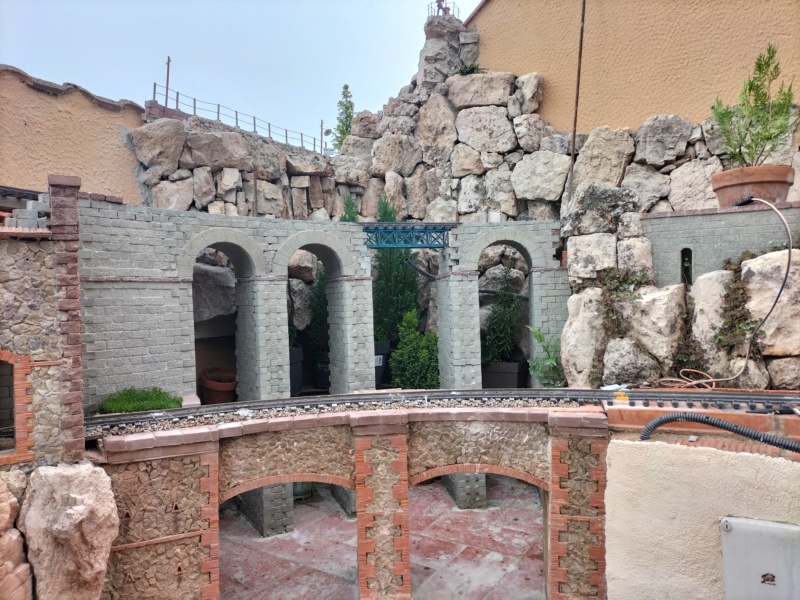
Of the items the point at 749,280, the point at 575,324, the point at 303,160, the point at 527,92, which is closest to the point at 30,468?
the point at 575,324

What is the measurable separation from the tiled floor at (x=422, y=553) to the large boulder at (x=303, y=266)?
26.2 feet

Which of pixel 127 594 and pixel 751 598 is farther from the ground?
pixel 751 598

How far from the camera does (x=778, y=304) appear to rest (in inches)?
449

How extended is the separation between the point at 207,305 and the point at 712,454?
15136 millimetres

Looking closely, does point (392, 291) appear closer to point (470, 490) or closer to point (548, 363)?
point (548, 363)

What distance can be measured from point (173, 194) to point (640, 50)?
17180 mm

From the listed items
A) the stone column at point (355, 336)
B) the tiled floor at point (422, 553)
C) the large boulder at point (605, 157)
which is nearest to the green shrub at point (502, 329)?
the tiled floor at point (422, 553)

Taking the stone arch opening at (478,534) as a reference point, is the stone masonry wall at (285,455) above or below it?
above

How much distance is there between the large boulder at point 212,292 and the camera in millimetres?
16938

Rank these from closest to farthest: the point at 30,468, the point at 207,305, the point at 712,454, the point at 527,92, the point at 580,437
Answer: the point at 712,454
the point at 30,468
the point at 580,437
the point at 207,305
the point at 527,92

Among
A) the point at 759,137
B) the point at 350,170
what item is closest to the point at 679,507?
the point at 759,137

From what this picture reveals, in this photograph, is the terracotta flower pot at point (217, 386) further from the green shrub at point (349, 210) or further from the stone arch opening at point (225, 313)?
the green shrub at point (349, 210)

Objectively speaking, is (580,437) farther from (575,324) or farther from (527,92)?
(527,92)

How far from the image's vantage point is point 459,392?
1158 centimetres
